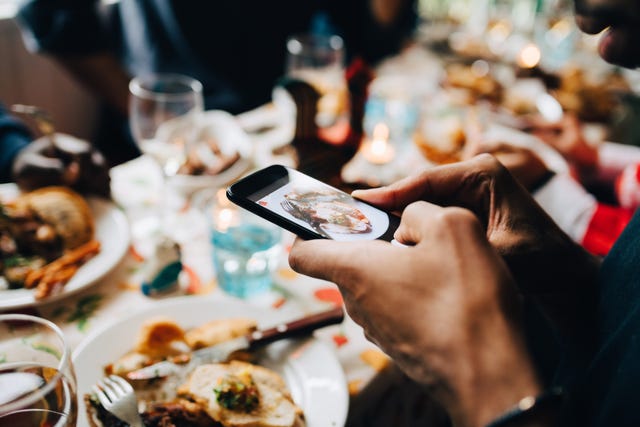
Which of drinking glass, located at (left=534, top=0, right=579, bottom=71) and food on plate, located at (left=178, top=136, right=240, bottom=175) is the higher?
drinking glass, located at (left=534, top=0, right=579, bottom=71)

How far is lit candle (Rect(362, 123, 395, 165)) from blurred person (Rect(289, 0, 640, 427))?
0.66 m

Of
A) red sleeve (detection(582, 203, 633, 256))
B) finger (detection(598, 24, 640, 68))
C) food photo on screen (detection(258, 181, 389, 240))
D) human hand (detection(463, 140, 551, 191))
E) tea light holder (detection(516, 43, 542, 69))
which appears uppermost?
finger (detection(598, 24, 640, 68))

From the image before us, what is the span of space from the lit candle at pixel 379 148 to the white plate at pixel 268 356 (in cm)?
68

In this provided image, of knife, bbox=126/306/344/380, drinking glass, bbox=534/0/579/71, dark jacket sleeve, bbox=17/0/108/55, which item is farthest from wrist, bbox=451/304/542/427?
drinking glass, bbox=534/0/579/71

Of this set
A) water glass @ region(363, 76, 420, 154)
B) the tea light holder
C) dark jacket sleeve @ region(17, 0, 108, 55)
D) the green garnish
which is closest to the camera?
the green garnish

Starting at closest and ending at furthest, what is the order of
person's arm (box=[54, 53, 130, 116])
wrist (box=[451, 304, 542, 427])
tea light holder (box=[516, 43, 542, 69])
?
wrist (box=[451, 304, 542, 427]) < person's arm (box=[54, 53, 130, 116]) < tea light holder (box=[516, 43, 542, 69])

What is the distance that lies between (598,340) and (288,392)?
16.8 inches

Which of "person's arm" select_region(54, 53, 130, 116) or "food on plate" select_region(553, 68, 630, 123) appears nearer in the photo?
"food on plate" select_region(553, 68, 630, 123)

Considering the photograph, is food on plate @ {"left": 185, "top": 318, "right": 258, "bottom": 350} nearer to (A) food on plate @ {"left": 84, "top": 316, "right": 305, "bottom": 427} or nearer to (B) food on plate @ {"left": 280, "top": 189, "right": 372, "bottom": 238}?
(A) food on plate @ {"left": 84, "top": 316, "right": 305, "bottom": 427}

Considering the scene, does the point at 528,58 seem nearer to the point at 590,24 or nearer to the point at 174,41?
the point at 174,41

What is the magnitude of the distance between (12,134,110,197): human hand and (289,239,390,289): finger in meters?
0.64

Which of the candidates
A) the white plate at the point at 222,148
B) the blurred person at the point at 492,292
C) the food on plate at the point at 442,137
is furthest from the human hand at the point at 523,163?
the white plate at the point at 222,148

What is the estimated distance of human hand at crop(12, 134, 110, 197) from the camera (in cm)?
99

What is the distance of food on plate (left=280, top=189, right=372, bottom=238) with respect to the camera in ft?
2.07
